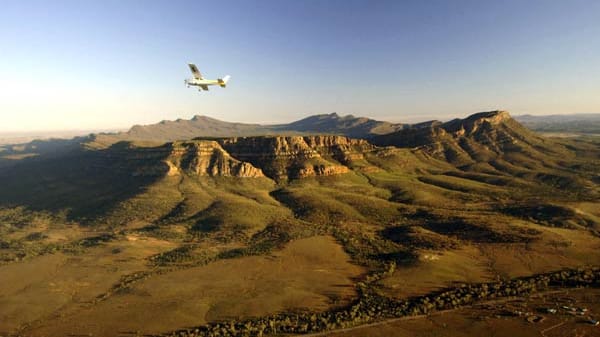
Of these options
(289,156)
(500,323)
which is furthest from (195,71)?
(289,156)

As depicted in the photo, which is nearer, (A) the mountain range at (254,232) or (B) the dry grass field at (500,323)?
(B) the dry grass field at (500,323)

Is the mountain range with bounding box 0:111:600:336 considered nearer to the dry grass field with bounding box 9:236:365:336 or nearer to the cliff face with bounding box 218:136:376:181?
the dry grass field with bounding box 9:236:365:336

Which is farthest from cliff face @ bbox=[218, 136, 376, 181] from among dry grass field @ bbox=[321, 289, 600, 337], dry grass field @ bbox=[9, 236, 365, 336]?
dry grass field @ bbox=[321, 289, 600, 337]

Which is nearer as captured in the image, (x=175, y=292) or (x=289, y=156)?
(x=175, y=292)

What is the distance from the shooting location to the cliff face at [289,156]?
578 ft

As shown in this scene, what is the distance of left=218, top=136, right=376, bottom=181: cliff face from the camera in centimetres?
17612

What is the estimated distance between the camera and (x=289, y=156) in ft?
608

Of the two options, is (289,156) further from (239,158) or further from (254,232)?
(254,232)

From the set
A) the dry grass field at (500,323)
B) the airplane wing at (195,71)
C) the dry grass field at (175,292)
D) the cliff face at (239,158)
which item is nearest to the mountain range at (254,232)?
the dry grass field at (175,292)

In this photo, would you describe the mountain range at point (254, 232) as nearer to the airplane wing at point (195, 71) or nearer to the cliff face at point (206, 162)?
the cliff face at point (206, 162)

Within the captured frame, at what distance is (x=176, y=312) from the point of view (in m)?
63.7

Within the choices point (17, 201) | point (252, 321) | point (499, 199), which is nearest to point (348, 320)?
point (252, 321)

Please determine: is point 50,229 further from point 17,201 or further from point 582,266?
point 582,266

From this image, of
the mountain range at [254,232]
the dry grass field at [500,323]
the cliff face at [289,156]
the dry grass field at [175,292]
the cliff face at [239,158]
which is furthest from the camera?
the cliff face at [289,156]
